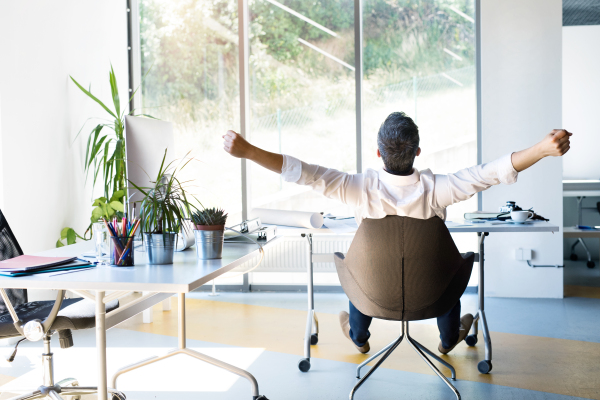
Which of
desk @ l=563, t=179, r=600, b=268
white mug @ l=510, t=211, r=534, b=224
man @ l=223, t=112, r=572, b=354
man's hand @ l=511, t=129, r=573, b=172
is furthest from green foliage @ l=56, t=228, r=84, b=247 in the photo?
desk @ l=563, t=179, r=600, b=268

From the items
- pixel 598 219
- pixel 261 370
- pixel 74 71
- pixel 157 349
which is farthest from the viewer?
pixel 598 219

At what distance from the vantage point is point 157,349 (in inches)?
→ 132

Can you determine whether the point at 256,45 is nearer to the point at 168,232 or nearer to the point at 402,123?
the point at 402,123

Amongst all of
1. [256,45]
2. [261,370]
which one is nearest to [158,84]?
[256,45]

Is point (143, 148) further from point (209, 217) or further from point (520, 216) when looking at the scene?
point (520, 216)

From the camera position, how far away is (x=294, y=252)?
16.8 feet

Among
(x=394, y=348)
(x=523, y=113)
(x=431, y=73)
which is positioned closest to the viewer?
(x=394, y=348)

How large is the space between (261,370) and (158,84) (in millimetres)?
3320

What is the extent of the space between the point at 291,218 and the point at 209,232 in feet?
2.76

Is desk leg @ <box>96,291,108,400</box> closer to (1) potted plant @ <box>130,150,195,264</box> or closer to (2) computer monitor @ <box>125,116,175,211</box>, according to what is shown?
(1) potted plant @ <box>130,150,195,264</box>

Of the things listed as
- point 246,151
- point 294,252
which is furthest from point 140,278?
point 294,252

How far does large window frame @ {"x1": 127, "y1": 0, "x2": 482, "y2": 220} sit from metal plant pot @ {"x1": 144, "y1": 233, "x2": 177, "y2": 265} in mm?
3325

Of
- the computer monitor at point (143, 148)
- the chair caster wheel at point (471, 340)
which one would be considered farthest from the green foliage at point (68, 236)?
the chair caster wheel at point (471, 340)

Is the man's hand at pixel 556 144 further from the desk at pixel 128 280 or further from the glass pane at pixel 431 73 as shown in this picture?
the glass pane at pixel 431 73
